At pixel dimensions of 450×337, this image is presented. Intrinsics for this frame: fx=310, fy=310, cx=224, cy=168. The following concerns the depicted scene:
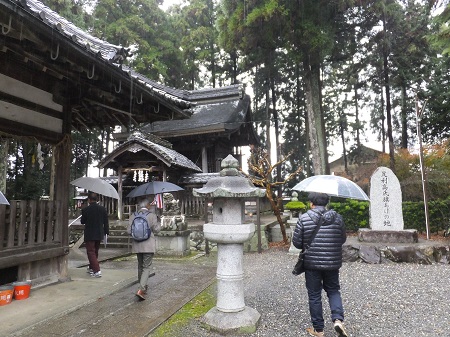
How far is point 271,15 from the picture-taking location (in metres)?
13.8

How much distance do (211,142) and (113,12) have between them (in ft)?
42.8

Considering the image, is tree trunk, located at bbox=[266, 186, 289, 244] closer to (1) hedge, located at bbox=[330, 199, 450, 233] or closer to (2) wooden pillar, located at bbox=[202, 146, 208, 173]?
(1) hedge, located at bbox=[330, 199, 450, 233]

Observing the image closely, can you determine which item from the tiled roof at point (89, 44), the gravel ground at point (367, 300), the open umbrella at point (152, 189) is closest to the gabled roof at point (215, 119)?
the open umbrella at point (152, 189)

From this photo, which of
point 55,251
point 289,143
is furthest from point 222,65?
point 55,251

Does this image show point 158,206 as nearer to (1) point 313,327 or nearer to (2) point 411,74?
(1) point 313,327

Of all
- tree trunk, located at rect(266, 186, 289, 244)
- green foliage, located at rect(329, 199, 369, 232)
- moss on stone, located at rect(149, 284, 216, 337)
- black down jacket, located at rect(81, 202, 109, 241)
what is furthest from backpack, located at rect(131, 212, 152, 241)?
green foliage, located at rect(329, 199, 369, 232)

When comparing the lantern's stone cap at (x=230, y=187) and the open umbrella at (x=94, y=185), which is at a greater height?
the open umbrella at (x=94, y=185)

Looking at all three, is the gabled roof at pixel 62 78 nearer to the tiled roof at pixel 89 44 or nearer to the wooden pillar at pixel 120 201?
the tiled roof at pixel 89 44

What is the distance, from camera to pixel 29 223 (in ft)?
16.1

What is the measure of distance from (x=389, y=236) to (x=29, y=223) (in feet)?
29.7

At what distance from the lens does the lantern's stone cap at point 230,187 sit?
13.2 ft

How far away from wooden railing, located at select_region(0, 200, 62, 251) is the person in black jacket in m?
4.07

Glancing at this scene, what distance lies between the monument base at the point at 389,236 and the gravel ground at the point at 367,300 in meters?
1.11

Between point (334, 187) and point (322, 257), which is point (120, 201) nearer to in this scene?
point (334, 187)
